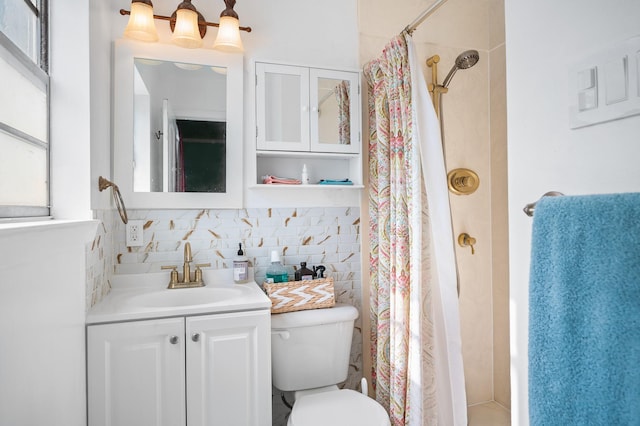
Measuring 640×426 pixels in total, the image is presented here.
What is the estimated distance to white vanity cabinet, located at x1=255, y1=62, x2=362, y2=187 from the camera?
185 centimetres

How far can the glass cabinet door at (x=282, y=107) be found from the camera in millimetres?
1839

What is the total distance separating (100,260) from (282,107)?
44.2 inches

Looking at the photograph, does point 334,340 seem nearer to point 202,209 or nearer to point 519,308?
point 202,209

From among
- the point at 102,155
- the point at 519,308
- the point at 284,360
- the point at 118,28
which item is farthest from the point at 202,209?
the point at 519,308

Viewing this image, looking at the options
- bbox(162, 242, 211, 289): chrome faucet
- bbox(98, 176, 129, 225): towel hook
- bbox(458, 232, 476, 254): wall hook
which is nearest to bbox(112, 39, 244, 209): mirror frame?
bbox(98, 176, 129, 225): towel hook

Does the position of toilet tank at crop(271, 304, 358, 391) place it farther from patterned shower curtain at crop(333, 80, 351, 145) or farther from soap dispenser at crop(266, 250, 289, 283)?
patterned shower curtain at crop(333, 80, 351, 145)

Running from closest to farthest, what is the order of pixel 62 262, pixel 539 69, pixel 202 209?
pixel 539 69 → pixel 62 262 → pixel 202 209

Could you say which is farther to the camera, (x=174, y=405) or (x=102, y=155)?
(x=102, y=155)

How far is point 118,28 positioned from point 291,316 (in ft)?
5.37

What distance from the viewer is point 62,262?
1120 millimetres

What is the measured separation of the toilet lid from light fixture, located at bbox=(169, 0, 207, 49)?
1.75 meters

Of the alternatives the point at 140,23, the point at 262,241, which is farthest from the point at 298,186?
the point at 140,23

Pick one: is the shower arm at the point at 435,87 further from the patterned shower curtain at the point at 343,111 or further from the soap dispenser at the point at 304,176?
the soap dispenser at the point at 304,176

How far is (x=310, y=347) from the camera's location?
5.46 feet
